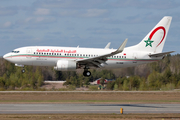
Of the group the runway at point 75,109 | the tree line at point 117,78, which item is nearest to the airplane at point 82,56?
the runway at point 75,109

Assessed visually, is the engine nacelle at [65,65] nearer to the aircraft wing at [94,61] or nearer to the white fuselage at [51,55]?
the white fuselage at [51,55]

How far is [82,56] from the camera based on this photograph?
43.2 meters

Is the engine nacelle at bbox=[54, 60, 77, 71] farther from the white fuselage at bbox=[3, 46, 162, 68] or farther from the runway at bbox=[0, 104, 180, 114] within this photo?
the runway at bbox=[0, 104, 180, 114]

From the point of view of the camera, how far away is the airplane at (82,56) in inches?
1665

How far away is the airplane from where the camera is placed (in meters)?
42.3

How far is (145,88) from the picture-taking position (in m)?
62.3

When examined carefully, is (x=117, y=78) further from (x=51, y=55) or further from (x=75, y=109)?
(x=75, y=109)

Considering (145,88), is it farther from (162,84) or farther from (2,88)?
(2,88)

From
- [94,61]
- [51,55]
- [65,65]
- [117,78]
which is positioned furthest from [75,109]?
[117,78]

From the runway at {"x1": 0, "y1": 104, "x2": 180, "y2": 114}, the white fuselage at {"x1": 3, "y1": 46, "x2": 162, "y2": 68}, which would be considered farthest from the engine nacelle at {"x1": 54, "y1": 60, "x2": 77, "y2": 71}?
the runway at {"x1": 0, "y1": 104, "x2": 180, "y2": 114}

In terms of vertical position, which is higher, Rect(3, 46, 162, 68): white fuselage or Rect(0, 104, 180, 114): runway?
Rect(3, 46, 162, 68): white fuselage

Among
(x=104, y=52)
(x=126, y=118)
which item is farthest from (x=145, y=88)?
(x=126, y=118)

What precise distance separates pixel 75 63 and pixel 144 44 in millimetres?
11709

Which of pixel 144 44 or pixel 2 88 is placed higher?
pixel 144 44
